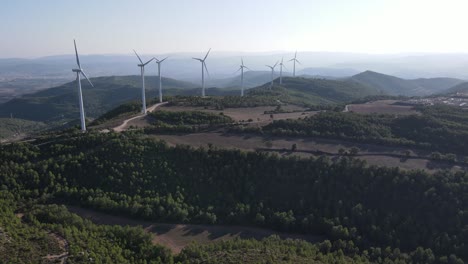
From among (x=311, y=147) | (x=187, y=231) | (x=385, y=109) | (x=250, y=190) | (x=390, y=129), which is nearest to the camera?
(x=187, y=231)

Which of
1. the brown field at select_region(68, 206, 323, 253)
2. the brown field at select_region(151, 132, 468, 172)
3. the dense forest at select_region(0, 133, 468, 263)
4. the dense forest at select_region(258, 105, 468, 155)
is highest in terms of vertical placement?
the dense forest at select_region(258, 105, 468, 155)

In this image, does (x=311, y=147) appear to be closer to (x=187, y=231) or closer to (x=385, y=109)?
(x=187, y=231)

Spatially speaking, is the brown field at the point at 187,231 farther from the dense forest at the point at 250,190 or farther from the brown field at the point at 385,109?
the brown field at the point at 385,109

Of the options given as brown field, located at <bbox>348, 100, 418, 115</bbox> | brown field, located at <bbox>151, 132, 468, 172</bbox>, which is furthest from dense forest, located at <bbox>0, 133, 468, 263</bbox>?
brown field, located at <bbox>348, 100, 418, 115</bbox>

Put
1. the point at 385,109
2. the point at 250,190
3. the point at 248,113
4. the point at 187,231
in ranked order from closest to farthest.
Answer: the point at 187,231, the point at 250,190, the point at 248,113, the point at 385,109

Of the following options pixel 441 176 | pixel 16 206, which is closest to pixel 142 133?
pixel 16 206

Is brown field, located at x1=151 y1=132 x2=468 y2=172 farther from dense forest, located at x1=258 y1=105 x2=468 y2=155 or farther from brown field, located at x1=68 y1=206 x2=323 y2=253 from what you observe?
brown field, located at x1=68 y1=206 x2=323 y2=253

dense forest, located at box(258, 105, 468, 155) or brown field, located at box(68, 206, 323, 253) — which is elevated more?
dense forest, located at box(258, 105, 468, 155)

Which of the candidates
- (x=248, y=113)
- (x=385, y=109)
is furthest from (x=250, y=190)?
(x=385, y=109)
